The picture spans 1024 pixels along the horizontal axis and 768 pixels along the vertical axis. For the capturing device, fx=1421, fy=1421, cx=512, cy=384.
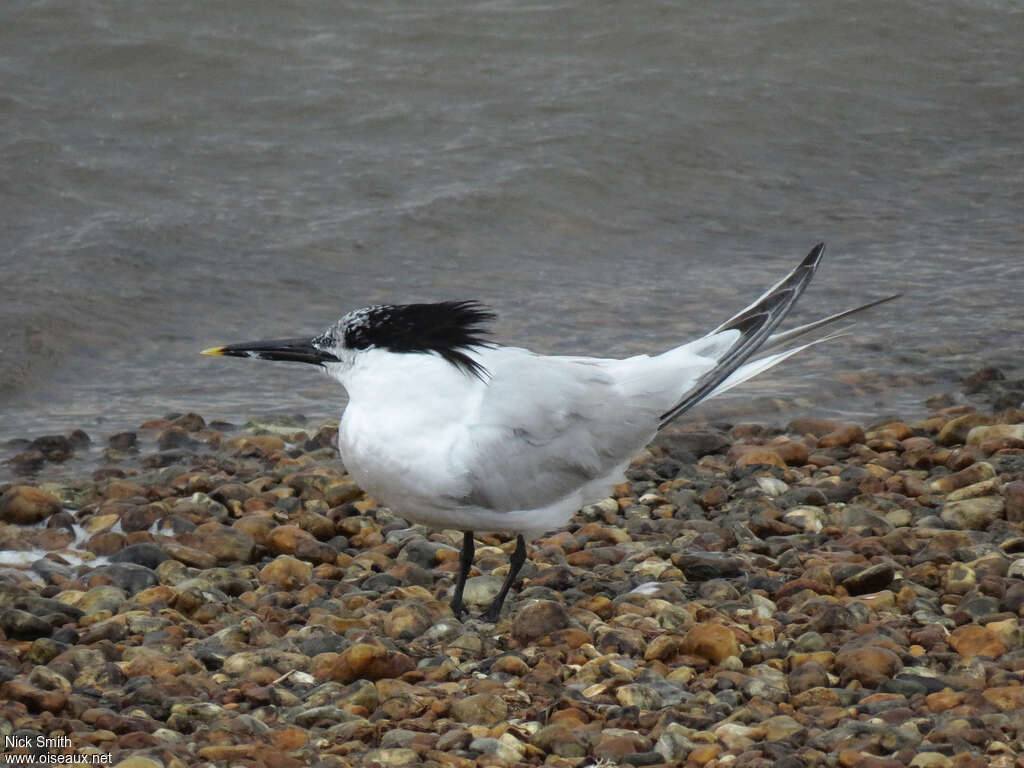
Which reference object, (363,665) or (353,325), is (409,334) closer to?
(353,325)

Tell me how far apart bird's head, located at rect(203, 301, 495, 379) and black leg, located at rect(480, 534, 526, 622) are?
0.61 meters

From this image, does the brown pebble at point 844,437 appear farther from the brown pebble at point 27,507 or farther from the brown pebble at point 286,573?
the brown pebble at point 27,507

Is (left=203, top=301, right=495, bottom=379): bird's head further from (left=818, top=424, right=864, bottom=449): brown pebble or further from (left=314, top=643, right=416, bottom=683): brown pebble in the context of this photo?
(left=818, top=424, right=864, bottom=449): brown pebble

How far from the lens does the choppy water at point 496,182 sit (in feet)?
26.4

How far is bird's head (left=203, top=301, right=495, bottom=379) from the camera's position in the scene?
4613mm

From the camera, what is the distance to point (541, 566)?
16.9 feet

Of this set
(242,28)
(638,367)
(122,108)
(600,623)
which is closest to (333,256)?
(122,108)

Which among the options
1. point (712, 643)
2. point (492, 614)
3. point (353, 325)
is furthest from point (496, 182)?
point (712, 643)

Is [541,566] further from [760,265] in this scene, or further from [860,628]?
[760,265]

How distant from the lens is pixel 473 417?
4.54 meters

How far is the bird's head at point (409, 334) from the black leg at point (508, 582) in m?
0.61

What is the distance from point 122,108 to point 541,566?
6961mm

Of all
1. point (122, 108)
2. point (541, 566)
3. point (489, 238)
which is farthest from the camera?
point (122, 108)

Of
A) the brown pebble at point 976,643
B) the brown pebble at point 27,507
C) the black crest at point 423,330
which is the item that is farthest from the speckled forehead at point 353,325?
the brown pebble at point 976,643
